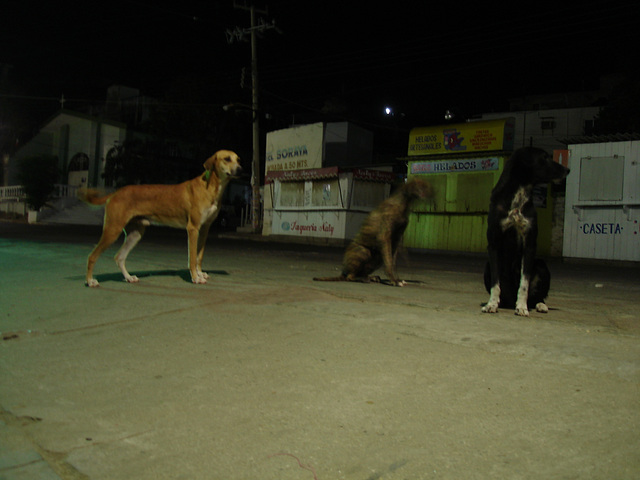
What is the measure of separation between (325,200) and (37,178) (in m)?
25.6

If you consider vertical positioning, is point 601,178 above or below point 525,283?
above

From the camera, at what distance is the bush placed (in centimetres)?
3844

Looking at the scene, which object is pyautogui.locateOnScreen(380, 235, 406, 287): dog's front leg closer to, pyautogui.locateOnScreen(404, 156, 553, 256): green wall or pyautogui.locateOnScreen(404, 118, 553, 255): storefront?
pyautogui.locateOnScreen(404, 118, 553, 255): storefront

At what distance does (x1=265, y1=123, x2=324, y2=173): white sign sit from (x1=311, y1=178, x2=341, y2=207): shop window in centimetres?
235

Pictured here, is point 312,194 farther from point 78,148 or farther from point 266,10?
point 78,148

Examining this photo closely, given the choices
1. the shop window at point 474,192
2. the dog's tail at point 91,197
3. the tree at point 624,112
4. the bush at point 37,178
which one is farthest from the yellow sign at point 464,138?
the bush at point 37,178

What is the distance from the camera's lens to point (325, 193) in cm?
2583

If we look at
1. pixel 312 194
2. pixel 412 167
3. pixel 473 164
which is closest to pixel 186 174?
pixel 312 194

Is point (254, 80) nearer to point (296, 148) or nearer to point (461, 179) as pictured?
point (296, 148)

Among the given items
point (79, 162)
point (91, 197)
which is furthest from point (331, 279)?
point (79, 162)

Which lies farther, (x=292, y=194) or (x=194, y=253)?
(x=292, y=194)

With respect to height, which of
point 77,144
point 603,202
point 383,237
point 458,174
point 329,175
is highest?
point 77,144

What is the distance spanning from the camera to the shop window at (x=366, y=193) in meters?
24.6

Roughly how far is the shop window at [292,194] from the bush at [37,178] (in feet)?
71.6
